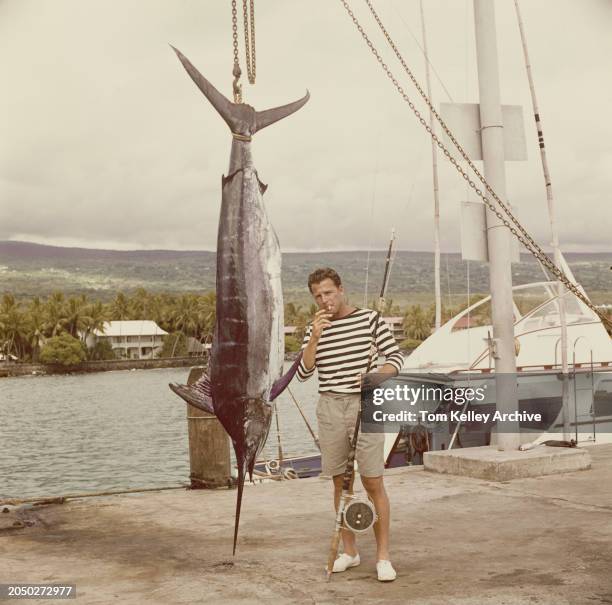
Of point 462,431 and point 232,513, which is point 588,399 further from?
point 232,513

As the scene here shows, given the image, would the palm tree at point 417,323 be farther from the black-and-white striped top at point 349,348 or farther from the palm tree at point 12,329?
the black-and-white striped top at point 349,348

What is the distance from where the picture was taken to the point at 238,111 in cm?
402

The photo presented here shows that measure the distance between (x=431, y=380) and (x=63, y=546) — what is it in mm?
7805

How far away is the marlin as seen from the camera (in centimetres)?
377

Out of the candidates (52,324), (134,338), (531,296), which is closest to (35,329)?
(52,324)

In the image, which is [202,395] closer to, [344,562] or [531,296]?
[344,562]

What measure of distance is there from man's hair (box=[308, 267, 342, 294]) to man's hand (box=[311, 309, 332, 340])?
6.7 inches

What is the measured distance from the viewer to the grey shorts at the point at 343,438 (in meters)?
4.69

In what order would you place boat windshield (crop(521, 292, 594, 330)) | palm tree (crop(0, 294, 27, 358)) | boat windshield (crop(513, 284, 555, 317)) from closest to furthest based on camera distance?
boat windshield (crop(521, 292, 594, 330))
boat windshield (crop(513, 284, 555, 317))
palm tree (crop(0, 294, 27, 358))

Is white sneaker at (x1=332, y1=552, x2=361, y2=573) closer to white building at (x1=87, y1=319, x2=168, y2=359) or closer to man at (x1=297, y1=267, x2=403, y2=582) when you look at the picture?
man at (x1=297, y1=267, x2=403, y2=582)

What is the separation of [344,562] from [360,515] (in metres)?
0.39

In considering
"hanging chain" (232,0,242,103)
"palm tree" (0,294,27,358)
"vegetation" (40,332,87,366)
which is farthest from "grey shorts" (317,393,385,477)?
"palm tree" (0,294,27,358)

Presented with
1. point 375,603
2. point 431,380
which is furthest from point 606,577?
point 431,380

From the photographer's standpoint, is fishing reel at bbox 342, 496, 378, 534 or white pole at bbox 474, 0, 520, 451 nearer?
fishing reel at bbox 342, 496, 378, 534
